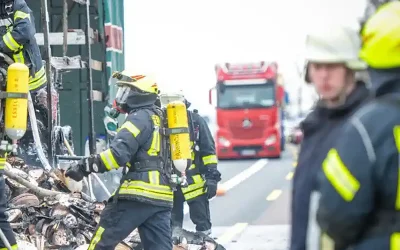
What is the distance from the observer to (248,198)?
48.9ft

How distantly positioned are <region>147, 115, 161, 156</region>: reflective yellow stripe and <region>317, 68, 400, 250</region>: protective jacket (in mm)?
3524

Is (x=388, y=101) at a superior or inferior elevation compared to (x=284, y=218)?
superior

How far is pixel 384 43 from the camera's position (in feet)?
9.71

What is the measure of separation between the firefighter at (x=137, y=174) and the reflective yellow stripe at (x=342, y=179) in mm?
3374

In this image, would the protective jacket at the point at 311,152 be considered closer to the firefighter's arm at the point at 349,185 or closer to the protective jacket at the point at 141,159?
the firefighter's arm at the point at 349,185

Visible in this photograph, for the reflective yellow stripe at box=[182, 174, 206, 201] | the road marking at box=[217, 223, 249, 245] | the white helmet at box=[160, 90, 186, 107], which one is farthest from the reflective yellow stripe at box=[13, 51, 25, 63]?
the road marking at box=[217, 223, 249, 245]

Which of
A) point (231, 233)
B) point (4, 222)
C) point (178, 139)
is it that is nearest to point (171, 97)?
point (178, 139)

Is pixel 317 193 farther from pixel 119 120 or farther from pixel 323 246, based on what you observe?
pixel 119 120

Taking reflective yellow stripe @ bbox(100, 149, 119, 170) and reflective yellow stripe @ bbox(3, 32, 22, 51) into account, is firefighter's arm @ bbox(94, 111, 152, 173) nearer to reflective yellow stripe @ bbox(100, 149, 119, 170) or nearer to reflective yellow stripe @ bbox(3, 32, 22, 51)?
reflective yellow stripe @ bbox(100, 149, 119, 170)

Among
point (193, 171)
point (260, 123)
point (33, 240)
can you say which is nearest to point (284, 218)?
point (193, 171)

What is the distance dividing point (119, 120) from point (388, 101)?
28.2ft

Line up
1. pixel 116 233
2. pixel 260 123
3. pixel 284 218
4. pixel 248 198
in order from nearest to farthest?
pixel 116 233 < pixel 284 218 < pixel 248 198 < pixel 260 123

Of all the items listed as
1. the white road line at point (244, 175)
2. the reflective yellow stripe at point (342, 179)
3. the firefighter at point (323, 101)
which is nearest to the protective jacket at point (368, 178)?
the reflective yellow stripe at point (342, 179)

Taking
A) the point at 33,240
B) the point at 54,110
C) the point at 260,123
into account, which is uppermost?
the point at 54,110
